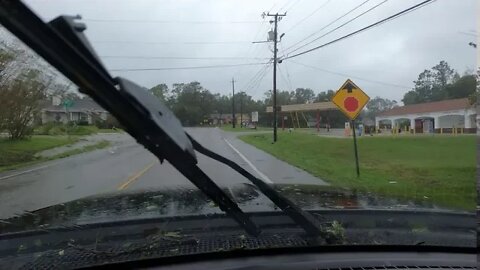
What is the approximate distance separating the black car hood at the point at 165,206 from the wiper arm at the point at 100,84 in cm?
105

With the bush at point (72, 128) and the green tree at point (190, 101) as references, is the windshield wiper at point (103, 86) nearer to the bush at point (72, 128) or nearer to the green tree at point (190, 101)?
the green tree at point (190, 101)

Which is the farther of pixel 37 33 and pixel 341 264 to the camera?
pixel 341 264

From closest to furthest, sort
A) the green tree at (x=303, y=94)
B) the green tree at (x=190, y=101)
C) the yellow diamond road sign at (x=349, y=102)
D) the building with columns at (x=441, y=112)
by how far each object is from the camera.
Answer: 1. the green tree at (x=190, y=101)
2. the green tree at (x=303, y=94)
3. the yellow diamond road sign at (x=349, y=102)
4. the building with columns at (x=441, y=112)

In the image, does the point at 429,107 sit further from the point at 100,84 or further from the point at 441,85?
the point at 100,84

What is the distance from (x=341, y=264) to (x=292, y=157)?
1943cm

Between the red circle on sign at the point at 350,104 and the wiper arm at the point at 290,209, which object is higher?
the red circle on sign at the point at 350,104

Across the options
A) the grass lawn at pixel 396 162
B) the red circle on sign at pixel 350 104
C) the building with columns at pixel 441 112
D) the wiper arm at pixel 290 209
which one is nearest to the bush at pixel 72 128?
the wiper arm at pixel 290 209

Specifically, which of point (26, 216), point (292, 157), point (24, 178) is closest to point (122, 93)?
point (26, 216)

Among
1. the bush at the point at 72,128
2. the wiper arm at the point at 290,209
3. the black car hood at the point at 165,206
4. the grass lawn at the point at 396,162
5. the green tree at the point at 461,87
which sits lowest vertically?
the grass lawn at the point at 396,162

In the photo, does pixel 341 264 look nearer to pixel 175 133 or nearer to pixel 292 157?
pixel 175 133

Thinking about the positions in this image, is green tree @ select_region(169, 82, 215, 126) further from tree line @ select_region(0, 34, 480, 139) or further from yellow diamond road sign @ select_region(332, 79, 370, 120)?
yellow diamond road sign @ select_region(332, 79, 370, 120)

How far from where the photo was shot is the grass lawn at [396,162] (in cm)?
1185

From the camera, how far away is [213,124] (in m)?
4.68

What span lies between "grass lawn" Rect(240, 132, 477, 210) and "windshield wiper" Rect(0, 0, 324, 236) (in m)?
7.74
